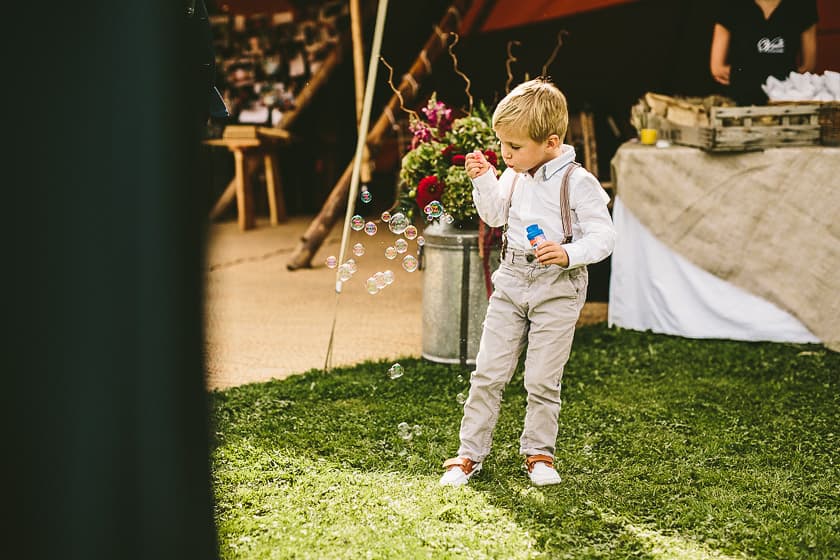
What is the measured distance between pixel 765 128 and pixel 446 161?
5.86 ft

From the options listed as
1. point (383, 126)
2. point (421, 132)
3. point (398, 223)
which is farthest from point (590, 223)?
point (383, 126)

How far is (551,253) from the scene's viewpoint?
280cm

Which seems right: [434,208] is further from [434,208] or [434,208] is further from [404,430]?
[404,430]

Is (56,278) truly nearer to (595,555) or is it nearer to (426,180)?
(595,555)

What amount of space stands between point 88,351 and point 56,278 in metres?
0.14

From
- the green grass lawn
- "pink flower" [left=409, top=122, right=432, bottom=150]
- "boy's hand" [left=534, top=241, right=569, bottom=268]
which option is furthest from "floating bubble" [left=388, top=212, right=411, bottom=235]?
"boy's hand" [left=534, top=241, right=569, bottom=268]

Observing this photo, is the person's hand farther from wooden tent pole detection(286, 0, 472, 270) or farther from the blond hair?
the blond hair

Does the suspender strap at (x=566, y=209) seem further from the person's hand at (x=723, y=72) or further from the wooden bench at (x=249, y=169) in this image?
the wooden bench at (x=249, y=169)

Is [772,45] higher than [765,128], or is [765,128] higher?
[772,45]

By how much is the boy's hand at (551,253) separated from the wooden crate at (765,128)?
246cm

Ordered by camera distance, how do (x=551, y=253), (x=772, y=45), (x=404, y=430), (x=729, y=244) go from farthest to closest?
(x=772, y=45) → (x=729, y=244) → (x=404, y=430) → (x=551, y=253)

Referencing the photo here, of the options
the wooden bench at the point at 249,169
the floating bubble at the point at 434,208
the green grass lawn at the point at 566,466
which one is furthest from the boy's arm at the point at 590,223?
the wooden bench at the point at 249,169

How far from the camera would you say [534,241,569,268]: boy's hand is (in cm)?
280

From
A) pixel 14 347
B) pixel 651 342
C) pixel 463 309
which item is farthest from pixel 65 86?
pixel 651 342
